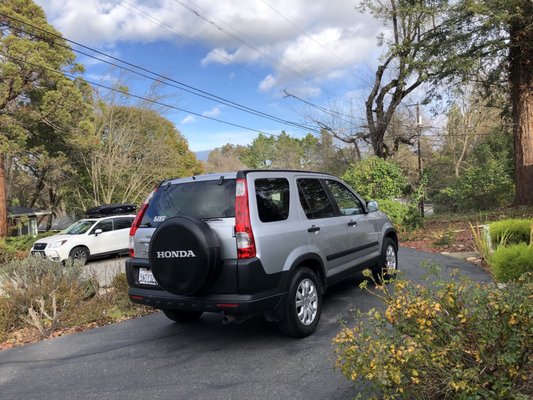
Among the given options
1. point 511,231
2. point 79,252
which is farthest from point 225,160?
point 511,231

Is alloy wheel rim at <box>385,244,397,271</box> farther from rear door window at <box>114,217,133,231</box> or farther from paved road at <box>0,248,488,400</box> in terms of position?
rear door window at <box>114,217,133,231</box>

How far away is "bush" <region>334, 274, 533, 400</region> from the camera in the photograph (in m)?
2.31

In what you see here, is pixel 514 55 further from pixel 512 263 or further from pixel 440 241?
pixel 512 263

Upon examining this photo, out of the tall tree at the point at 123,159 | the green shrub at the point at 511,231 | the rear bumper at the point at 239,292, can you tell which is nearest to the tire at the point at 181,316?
the rear bumper at the point at 239,292

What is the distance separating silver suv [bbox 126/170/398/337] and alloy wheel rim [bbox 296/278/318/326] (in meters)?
0.01

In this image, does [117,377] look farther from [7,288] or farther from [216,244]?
[7,288]

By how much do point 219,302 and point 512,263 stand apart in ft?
13.1

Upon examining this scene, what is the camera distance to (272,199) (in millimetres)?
4633

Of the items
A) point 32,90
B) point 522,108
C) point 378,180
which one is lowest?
point 378,180

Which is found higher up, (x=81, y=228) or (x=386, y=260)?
(x=81, y=228)

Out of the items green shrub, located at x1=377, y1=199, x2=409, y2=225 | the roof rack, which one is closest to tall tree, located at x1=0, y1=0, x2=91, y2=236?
the roof rack

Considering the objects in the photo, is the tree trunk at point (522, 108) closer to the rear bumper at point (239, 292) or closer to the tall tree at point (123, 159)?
the rear bumper at point (239, 292)

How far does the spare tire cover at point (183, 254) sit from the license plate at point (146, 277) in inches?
14.0

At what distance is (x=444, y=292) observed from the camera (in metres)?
2.71
